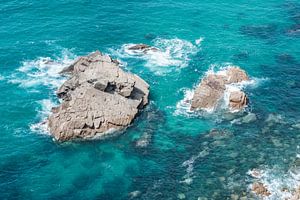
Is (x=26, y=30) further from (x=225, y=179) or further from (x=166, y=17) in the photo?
(x=225, y=179)

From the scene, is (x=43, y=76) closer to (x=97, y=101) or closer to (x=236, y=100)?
(x=97, y=101)

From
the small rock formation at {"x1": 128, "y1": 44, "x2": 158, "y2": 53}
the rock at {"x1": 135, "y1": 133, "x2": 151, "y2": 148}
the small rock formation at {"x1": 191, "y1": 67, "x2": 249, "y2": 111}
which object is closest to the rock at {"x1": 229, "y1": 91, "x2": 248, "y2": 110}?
the small rock formation at {"x1": 191, "y1": 67, "x2": 249, "y2": 111}

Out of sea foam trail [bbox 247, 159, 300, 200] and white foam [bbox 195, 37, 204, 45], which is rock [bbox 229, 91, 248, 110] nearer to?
sea foam trail [bbox 247, 159, 300, 200]

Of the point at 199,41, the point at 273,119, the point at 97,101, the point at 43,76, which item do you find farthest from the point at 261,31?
the point at 43,76

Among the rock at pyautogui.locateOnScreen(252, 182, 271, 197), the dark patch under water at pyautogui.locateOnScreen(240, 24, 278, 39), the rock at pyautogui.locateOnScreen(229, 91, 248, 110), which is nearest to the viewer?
the rock at pyautogui.locateOnScreen(252, 182, 271, 197)

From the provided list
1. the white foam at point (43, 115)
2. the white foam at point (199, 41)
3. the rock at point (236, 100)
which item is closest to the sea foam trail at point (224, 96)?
the rock at point (236, 100)
